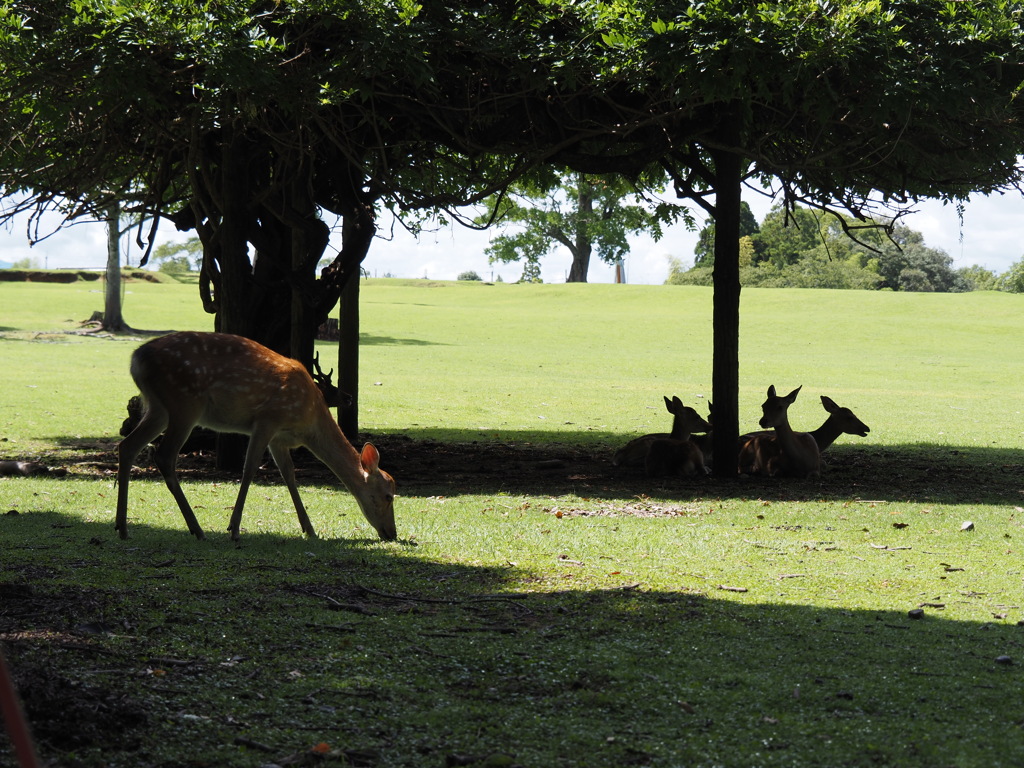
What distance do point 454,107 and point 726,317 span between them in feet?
12.8

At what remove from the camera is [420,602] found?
20.2 feet

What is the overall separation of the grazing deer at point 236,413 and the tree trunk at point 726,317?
223 inches

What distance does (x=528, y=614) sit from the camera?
5.90m

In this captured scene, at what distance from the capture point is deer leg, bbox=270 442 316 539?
8.23 metres

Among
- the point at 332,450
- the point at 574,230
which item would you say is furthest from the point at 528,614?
the point at 574,230

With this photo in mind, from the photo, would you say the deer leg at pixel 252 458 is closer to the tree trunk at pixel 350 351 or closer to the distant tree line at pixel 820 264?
the tree trunk at pixel 350 351

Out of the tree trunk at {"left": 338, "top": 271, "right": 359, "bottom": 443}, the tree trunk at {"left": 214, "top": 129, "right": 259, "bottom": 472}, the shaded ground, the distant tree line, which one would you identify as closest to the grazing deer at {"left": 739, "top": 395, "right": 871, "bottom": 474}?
the shaded ground

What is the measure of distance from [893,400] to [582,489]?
1451 centimetres

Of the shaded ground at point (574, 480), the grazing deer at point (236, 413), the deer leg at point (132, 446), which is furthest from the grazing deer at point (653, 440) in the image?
the deer leg at point (132, 446)

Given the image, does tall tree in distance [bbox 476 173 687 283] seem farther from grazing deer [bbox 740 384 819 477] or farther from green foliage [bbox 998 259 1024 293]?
green foliage [bbox 998 259 1024 293]

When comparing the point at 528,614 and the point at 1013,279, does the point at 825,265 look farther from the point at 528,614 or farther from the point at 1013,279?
the point at 528,614

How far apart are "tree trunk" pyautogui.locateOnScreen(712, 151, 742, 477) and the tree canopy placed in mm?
25

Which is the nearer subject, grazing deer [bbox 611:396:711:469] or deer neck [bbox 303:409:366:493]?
deer neck [bbox 303:409:366:493]

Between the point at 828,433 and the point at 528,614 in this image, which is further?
the point at 828,433
